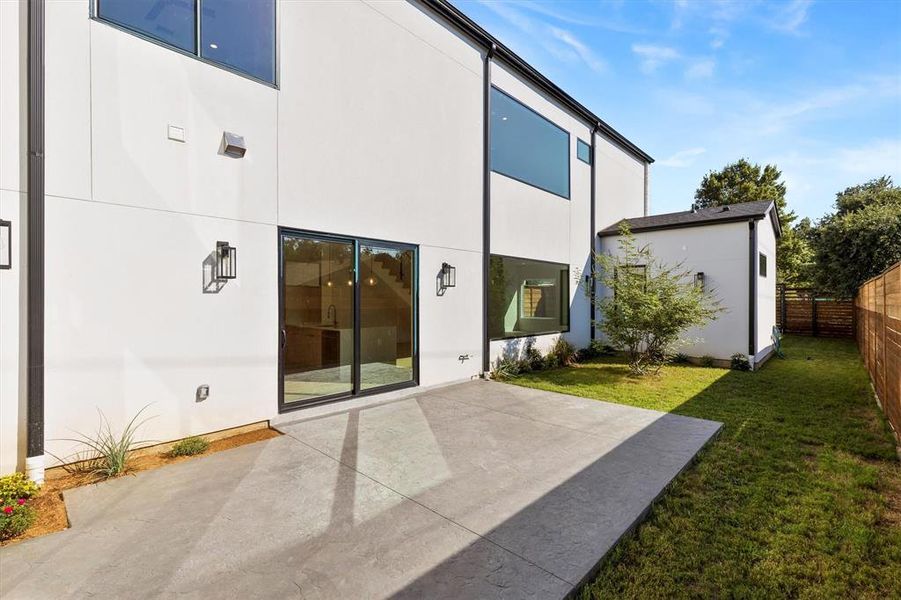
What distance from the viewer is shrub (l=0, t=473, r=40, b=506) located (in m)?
2.75

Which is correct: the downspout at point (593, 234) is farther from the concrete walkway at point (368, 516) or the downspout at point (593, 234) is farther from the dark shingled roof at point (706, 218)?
the concrete walkway at point (368, 516)

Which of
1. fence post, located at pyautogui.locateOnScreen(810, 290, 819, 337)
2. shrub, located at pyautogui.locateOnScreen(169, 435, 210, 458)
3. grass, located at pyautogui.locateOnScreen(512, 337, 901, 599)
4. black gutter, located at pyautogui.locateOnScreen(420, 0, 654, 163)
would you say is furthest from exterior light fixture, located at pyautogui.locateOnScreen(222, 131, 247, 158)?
fence post, located at pyautogui.locateOnScreen(810, 290, 819, 337)

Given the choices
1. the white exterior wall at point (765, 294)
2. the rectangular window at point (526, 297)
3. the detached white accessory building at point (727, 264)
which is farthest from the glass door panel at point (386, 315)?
the white exterior wall at point (765, 294)

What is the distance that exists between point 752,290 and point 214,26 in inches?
412

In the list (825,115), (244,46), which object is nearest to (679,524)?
(244,46)

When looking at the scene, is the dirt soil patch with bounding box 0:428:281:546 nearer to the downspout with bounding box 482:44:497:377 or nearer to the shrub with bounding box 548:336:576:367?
the downspout with bounding box 482:44:497:377

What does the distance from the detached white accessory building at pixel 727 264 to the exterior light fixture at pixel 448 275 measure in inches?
221

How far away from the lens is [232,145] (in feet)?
14.1

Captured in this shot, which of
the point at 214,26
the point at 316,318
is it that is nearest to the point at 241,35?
the point at 214,26

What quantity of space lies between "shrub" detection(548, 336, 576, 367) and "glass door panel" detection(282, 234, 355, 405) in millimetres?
5038

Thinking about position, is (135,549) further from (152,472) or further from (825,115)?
(825,115)

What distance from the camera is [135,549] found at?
7.83ft

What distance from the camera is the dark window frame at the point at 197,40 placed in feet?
11.9

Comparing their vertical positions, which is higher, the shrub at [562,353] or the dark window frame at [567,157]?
the dark window frame at [567,157]
